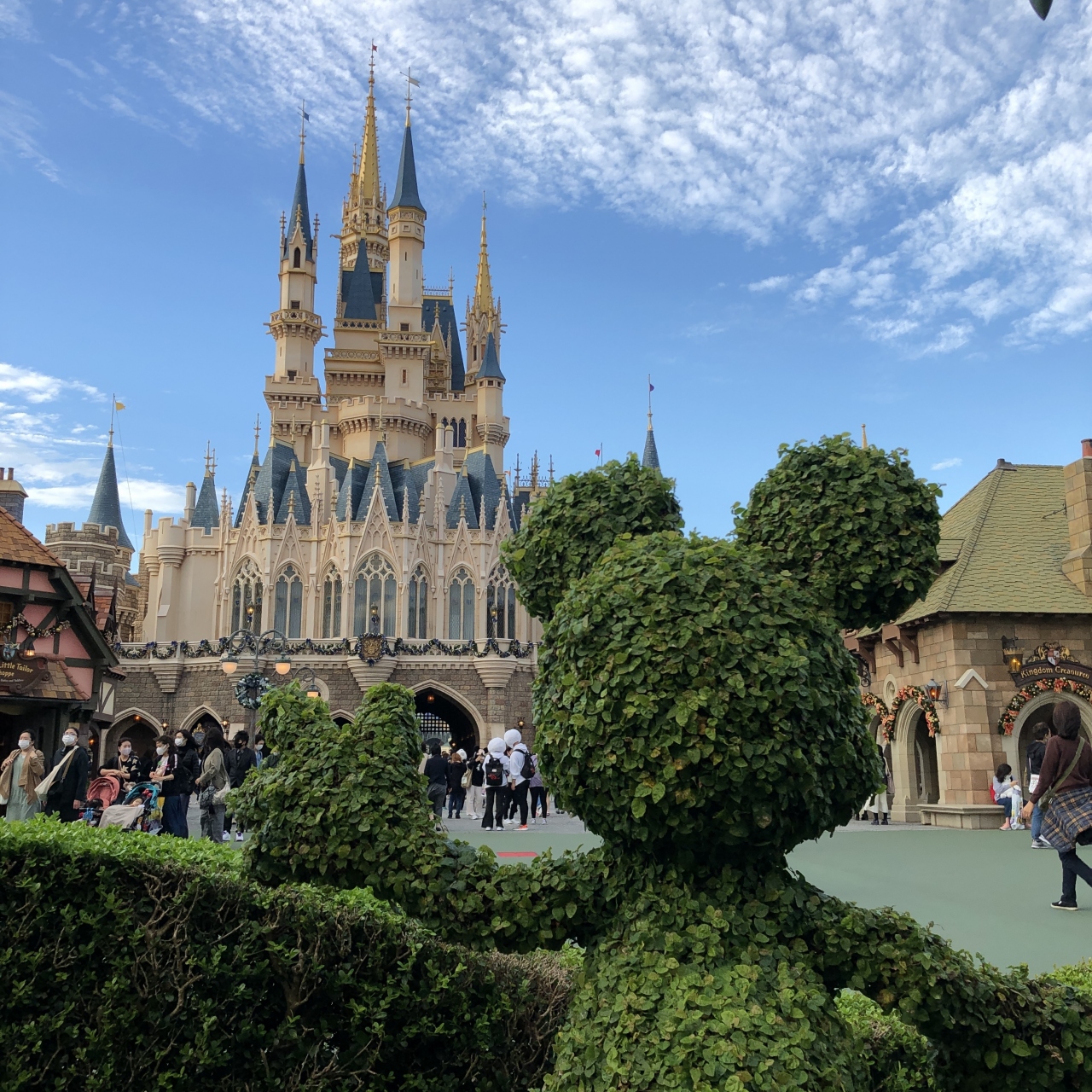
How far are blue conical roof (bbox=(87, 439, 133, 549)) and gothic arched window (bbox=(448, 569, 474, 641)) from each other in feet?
90.4

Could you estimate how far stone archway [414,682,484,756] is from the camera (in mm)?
41406

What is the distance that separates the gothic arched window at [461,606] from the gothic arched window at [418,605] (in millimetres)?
1040

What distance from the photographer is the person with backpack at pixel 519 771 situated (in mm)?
17075

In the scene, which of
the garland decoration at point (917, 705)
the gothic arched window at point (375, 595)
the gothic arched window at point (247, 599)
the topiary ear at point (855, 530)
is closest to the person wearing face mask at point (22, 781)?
the topiary ear at point (855, 530)

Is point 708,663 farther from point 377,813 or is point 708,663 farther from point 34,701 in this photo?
point 34,701

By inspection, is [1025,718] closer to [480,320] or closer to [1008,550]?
[1008,550]

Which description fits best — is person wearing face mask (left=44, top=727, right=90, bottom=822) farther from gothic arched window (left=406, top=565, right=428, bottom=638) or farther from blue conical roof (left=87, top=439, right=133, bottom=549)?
blue conical roof (left=87, top=439, right=133, bottom=549)

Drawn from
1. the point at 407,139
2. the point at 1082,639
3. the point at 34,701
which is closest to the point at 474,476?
the point at 407,139

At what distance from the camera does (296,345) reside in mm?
54219

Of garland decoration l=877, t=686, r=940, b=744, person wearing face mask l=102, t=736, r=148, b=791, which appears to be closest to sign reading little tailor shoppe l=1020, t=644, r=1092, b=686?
garland decoration l=877, t=686, r=940, b=744

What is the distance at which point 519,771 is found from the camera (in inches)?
677

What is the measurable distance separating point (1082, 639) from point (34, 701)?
66.4 feet

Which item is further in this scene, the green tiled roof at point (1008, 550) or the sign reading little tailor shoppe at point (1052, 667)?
the green tiled roof at point (1008, 550)

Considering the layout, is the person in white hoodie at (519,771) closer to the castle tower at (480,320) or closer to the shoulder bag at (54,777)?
the shoulder bag at (54,777)
